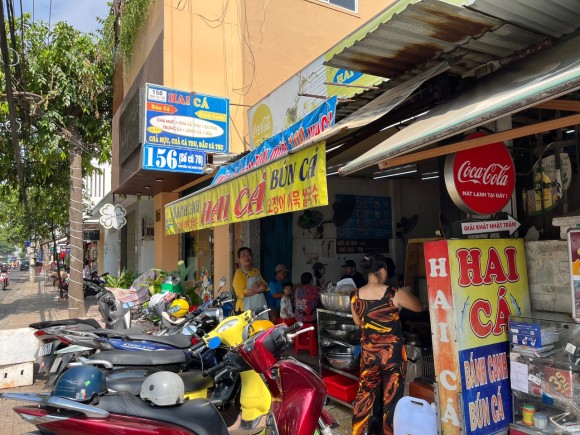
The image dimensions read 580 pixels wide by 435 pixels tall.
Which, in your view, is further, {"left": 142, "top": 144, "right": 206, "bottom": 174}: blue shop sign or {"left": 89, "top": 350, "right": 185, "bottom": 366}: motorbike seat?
{"left": 142, "top": 144, "right": 206, "bottom": 174}: blue shop sign

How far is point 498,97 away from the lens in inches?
104

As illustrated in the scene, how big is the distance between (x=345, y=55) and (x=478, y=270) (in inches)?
82.6

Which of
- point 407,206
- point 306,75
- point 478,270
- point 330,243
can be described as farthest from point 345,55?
point 407,206

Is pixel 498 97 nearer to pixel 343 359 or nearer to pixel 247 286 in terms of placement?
pixel 343 359

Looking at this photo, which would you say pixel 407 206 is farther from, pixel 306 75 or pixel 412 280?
pixel 412 280

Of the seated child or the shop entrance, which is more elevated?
the shop entrance

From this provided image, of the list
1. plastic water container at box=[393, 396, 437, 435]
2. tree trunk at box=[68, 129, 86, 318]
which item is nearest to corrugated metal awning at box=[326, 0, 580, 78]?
plastic water container at box=[393, 396, 437, 435]

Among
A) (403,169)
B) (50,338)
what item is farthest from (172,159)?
(50,338)

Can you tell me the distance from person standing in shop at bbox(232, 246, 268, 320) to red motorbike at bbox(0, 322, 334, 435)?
11.7 ft

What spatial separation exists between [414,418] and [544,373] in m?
1.02

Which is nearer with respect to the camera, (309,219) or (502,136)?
(502,136)

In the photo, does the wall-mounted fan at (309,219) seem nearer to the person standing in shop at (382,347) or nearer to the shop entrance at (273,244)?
the shop entrance at (273,244)

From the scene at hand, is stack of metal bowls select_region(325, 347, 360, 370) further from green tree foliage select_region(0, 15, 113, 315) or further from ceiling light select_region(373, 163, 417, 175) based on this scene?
green tree foliage select_region(0, 15, 113, 315)

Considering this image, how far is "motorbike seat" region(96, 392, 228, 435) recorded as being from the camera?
8.82ft
